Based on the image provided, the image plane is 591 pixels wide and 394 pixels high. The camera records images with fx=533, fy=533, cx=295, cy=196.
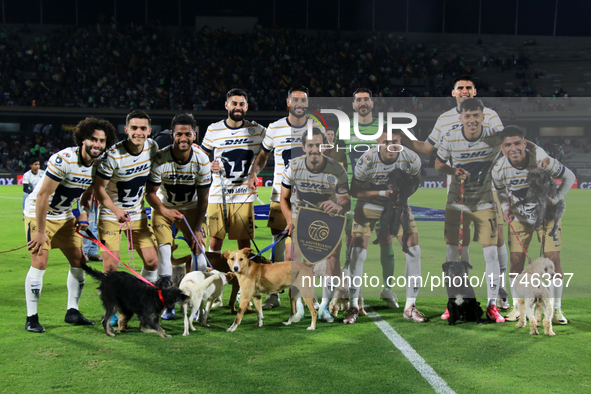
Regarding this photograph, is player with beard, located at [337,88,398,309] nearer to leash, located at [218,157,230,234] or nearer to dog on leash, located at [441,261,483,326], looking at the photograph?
dog on leash, located at [441,261,483,326]

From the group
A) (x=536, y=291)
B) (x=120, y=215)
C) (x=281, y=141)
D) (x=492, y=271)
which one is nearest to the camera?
(x=536, y=291)

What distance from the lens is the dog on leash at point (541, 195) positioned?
5.36 metres

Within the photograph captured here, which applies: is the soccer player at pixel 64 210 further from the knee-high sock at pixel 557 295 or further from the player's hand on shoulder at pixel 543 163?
the knee-high sock at pixel 557 295

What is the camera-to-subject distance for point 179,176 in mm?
5891

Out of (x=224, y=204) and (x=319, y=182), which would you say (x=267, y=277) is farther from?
(x=224, y=204)

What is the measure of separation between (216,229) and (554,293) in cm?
384

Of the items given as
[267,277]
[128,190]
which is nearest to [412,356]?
[267,277]

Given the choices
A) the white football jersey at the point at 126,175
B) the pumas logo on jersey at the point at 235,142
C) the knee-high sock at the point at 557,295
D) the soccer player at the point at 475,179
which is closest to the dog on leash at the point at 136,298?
the white football jersey at the point at 126,175

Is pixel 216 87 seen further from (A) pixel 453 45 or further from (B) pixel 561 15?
(B) pixel 561 15

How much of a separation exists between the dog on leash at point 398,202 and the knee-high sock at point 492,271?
2.99 feet

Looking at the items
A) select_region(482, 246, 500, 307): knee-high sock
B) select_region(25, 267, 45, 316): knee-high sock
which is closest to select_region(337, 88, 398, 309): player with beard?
select_region(482, 246, 500, 307): knee-high sock

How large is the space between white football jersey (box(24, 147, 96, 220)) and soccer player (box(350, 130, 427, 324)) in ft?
9.08

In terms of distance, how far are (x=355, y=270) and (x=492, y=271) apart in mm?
1458

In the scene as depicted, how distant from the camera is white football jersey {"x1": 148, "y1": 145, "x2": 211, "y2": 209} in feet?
19.1
